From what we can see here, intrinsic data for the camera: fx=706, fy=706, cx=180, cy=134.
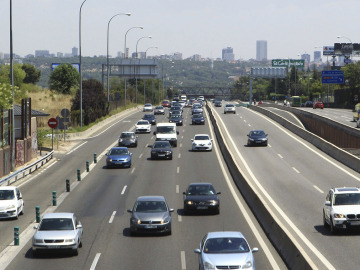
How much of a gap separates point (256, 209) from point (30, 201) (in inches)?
481

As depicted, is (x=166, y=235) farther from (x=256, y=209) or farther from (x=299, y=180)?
(x=299, y=180)

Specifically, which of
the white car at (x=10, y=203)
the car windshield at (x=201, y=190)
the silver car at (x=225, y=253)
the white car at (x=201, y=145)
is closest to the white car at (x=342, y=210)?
the car windshield at (x=201, y=190)

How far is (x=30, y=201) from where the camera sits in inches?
1394

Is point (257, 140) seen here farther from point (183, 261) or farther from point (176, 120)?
point (183, 261)

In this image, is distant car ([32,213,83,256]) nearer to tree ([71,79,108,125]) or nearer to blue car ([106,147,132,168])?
blue car ([106,147,132,168])

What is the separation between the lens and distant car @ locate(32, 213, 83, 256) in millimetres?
21625

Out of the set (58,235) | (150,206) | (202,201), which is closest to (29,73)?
(202,201)

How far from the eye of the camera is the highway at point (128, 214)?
21344 millimetres

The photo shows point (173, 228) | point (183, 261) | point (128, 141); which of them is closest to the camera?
point (183, 261)

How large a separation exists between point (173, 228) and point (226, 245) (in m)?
8.61

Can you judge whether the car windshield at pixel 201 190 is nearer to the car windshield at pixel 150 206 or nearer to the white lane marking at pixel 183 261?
the car windshield at pixel 150 206

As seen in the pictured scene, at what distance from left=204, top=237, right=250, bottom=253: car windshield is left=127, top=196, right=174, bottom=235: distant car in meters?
6.42

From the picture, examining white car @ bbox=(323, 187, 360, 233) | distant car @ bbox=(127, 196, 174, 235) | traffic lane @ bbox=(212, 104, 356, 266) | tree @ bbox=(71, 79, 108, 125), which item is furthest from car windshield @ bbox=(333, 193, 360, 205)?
tree @ bbox=(71, 79, 108, 125)

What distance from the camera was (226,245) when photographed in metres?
18.6
